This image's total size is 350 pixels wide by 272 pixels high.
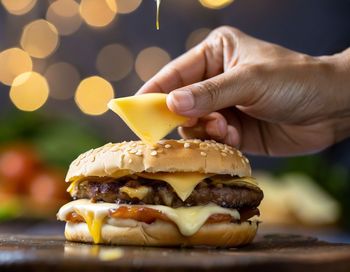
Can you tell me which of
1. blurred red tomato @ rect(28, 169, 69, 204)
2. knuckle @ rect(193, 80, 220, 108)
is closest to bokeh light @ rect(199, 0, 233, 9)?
blurred red tomato @ rect(28, 169, 69, 204)

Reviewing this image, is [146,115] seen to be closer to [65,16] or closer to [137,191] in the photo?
[137,191]

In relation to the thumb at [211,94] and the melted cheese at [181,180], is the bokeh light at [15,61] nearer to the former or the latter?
the thumb at [211,94]

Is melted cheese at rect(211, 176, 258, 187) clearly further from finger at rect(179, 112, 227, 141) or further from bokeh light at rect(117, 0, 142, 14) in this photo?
bokeh light at rect(117, 0, 142, 14)

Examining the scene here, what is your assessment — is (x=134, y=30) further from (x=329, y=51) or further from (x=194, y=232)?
(x=194, y=232)

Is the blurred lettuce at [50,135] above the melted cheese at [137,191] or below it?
below

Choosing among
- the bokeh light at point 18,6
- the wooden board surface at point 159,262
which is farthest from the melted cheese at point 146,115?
the bokeh light at point 18,6

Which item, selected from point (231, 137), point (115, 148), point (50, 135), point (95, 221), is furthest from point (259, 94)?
point (50, 135)

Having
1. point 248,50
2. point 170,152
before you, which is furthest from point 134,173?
point 248,50
